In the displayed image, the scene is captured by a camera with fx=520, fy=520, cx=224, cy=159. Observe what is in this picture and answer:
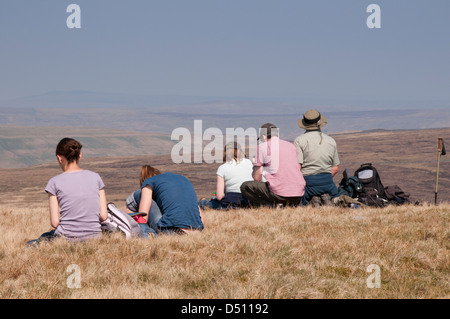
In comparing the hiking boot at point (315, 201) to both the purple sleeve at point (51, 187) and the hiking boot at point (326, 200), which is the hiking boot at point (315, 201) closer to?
the hiking boot at point (326, 200)

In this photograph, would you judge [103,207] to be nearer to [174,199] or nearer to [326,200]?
[174,199]

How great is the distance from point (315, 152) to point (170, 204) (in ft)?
13.3

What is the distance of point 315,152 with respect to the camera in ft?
34.8

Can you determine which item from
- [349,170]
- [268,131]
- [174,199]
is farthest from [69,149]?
A: [349,170]

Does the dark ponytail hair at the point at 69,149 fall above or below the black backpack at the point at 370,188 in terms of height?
above

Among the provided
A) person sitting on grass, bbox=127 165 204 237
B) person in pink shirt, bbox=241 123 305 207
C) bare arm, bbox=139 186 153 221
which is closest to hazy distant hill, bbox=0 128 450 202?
person in pink shirt, bbox=241 123 305 207

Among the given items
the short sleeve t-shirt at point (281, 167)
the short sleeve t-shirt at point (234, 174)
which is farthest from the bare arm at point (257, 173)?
the short sleeve t-shirt at point (234, 174)

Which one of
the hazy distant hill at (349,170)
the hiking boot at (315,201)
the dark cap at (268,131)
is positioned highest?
the dark cap at (268,131)

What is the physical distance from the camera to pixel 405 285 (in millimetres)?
4945

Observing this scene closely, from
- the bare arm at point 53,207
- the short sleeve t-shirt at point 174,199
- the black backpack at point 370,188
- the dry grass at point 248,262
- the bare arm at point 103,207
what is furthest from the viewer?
the black backpack at point 370,188

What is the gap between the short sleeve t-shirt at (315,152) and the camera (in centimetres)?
1062

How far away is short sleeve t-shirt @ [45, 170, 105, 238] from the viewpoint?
6.48 meters
